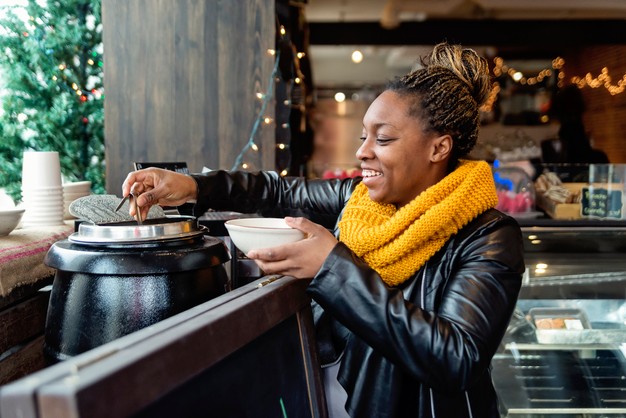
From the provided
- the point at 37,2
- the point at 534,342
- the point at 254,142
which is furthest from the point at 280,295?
the point at 37,2

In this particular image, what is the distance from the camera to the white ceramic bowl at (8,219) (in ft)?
5.91

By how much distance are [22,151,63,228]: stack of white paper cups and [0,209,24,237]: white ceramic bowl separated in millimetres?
305

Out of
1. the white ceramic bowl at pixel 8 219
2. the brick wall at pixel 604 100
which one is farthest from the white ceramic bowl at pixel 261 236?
the brick wall at pixel 604 100

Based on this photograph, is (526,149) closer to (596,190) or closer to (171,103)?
(596,190)

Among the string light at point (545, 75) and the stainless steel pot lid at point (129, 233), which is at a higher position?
the string light at point (545, 75)

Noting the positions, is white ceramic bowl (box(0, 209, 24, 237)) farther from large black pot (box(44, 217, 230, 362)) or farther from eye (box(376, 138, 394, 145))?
eye (box(376, 138, 394, 145))

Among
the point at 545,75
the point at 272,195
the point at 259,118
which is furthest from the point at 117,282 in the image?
the point at 545,75

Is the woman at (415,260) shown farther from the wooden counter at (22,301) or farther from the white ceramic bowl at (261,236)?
the wooden counter at (22,301)

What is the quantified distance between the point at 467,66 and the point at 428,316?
0.73 metres

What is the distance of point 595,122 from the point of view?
910 cm

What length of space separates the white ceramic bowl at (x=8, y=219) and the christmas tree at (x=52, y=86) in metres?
1.06

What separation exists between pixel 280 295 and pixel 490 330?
459 mm

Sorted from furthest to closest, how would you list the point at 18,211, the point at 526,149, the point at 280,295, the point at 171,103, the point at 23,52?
the point at 526,149 → the point at 171,103 → the point at 23,52 → the point at 18,211 → the point at 280,295

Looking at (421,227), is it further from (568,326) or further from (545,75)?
(545,75)
